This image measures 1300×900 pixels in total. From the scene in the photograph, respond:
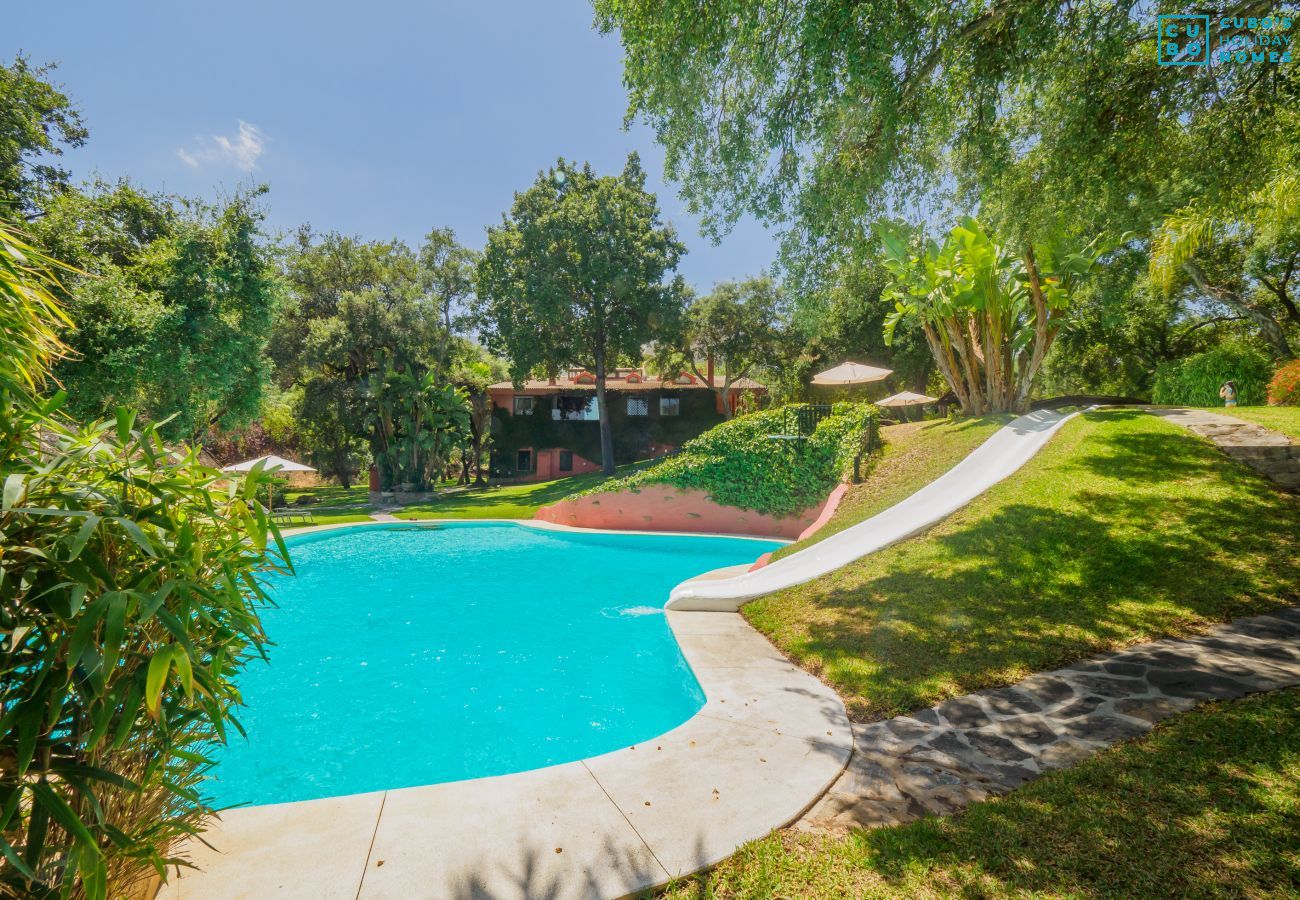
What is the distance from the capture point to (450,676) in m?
8.13

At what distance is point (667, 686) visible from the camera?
7.26 meters

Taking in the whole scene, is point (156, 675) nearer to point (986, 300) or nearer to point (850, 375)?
point (986, 300)

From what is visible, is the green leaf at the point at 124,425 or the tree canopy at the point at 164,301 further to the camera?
the tree canopy at the point at 164,301

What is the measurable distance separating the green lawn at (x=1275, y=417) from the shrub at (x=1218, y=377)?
790 cm

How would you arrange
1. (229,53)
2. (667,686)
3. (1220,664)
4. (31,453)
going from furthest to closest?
(229,53), (667,686), (1220,664), (31,453)

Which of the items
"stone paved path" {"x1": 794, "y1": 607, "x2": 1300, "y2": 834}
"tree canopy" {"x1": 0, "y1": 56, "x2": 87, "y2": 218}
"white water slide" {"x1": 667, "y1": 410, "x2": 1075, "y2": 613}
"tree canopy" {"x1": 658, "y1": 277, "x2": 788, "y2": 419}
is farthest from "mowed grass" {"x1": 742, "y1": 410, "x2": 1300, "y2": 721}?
"tree canopy" {"x1": 658, "y1": 277, "x2": 788, "y2": 419}

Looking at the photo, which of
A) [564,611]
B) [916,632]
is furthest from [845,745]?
[564,611]

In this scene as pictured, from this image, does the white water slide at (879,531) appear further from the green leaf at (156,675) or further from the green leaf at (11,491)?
the green leaf at (11,491)

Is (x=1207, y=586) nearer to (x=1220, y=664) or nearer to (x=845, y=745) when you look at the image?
(x=1220, y=664)

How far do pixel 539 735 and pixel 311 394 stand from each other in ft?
102

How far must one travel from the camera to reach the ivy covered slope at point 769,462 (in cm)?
1619

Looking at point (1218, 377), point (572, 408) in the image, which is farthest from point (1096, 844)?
point (572, 408)

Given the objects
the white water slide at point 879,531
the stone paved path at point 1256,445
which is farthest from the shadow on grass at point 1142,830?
the stone paved path at point 1256,445

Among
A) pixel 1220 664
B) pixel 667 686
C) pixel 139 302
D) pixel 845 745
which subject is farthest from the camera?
pixel 139 302
